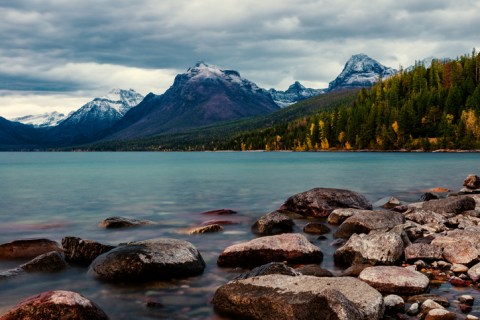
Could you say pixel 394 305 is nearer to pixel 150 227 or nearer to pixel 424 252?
pixel 424 252

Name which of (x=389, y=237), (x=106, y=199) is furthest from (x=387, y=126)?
(x=389, y=237)

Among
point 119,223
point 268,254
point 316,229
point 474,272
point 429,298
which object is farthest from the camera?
point 119,223

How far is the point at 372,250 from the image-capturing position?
1510 centimetres

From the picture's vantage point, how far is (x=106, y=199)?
4150cm

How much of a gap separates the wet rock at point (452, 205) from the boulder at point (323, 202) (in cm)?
383

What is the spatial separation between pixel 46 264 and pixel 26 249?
294 cm

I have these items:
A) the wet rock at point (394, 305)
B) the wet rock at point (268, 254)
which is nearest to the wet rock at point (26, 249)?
the wet rock at point (268, 254)

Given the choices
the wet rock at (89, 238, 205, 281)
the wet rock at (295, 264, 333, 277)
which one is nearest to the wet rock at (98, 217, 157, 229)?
the wet rock at (89, 238, 205, 281)

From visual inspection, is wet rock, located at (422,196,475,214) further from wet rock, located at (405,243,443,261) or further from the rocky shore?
wet rock, located at (405,243,443,261)

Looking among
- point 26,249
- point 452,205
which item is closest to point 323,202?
point 452,205

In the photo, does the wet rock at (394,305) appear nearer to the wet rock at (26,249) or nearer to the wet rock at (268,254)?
the wet rock at (268,254)

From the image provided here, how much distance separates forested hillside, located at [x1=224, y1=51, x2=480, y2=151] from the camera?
15238 centimetres

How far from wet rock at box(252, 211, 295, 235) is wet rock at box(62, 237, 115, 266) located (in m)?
7.96

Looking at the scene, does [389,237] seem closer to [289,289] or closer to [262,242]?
[262,242]
